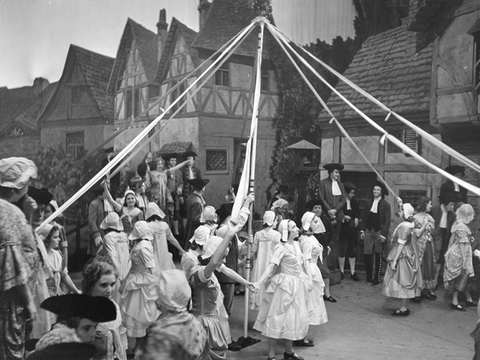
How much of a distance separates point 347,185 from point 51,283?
3.54m

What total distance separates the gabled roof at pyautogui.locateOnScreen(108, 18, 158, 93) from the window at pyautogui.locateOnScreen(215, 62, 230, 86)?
0.79m

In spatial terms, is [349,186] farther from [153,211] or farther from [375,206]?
[153,211]

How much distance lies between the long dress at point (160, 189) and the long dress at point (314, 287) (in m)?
1.64

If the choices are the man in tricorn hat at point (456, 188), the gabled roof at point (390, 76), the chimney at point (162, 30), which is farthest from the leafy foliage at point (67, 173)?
the man in tricorn hat at point (456, 188)

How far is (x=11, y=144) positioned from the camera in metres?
5.80

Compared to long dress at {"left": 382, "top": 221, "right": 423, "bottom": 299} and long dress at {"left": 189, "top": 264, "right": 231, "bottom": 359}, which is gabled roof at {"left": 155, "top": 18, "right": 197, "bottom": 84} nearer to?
long dress at {"left": 189, "top": 264, "right": 231, "bottom": 359}

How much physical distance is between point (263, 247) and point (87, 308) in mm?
3100

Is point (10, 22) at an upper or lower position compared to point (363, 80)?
upper

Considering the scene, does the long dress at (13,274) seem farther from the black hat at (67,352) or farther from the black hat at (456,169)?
the black hat at (456,169)

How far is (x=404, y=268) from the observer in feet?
19.4

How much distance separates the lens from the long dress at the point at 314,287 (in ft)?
17.5

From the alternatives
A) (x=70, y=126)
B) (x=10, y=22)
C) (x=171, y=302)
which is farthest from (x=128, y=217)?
(x=171, y=302)

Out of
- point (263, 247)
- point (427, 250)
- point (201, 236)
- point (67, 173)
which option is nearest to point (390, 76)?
point (427, 250)

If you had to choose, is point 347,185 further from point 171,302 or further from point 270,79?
point 171,302
